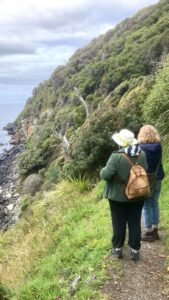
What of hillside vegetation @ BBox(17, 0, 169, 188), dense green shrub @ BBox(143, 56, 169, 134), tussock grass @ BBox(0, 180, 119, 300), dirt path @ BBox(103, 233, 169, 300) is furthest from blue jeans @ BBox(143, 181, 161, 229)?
hillside vegetation @ BBox(17, 0, 169, 188)

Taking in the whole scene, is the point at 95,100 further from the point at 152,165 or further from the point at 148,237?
the point at 152,165

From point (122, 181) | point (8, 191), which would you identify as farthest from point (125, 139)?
point (8, 191)

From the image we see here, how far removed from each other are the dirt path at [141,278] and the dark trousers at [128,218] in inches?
14.5

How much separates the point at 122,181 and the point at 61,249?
334cm

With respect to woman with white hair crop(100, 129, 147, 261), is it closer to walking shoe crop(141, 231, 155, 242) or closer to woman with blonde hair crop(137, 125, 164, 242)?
woman with blonde hair crop(137, 125, 164, 242)

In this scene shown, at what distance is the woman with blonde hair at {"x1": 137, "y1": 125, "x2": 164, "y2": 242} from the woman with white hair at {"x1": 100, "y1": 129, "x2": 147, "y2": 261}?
70 centimetres

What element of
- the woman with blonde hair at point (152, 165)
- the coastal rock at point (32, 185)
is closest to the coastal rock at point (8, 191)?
the coastal rock at point (32, 185)

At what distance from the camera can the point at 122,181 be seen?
7090mm

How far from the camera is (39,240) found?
11102mm

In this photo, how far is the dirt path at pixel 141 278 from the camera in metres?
6.92

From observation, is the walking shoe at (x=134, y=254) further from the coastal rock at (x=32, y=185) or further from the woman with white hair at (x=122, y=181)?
the coastal rock at (x=32, y=185)

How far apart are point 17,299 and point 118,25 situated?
86474mm

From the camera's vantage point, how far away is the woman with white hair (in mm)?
7027

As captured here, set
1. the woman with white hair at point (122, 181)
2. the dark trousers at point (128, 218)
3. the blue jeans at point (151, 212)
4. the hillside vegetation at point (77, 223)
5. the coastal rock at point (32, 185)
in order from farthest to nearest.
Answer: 1. the coastal rock at point (32, 185)
2. the blue jeans at point (151, 212)
3. the hillside vegetation at point (77, 223)
4. the dark trousers at point (128, 218)
5. the woman with white hair at point (122, 181)
